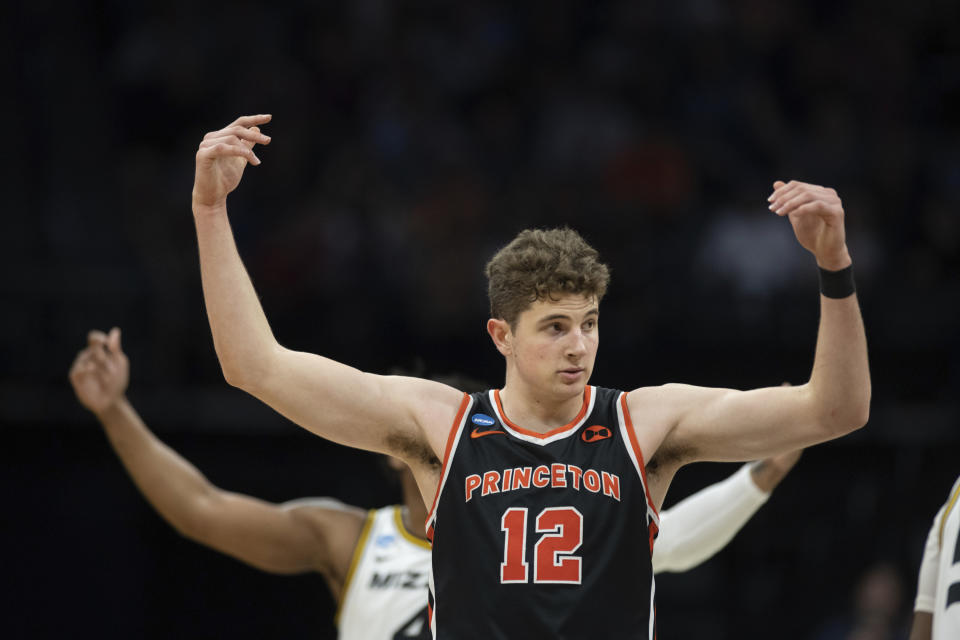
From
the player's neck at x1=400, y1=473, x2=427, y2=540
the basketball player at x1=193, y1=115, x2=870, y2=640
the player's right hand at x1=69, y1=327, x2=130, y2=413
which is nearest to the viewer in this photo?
the basketball player at x1=193, y1=115, x2=870, y2=640

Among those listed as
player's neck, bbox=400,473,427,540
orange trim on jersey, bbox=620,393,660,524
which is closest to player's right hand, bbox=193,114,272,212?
orange trim on jersey, bbox=620,393,660,524

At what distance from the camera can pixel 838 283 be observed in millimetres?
3572

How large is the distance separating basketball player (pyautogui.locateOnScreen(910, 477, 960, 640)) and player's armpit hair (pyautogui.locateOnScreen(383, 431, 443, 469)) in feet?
5.88

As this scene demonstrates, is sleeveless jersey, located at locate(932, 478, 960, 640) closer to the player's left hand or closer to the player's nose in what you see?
the player's left hand

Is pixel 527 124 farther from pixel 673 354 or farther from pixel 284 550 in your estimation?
pixel 284 550

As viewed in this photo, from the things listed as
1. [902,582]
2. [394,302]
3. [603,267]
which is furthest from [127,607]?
[603,267]

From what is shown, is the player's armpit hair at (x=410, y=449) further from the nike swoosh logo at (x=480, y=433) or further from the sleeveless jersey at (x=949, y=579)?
the sleeveless jersey at (x=949, y=579)

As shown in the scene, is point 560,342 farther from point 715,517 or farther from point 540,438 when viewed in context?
point 715,517

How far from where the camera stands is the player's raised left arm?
3.53 metres

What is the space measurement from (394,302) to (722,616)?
3233 mm

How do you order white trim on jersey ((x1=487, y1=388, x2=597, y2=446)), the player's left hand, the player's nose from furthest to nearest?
white trim on jersey ((x1=487, y1=388, x2=597, y2=446)), the player's nose, the player's left hand

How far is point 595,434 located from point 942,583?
137 centimetres

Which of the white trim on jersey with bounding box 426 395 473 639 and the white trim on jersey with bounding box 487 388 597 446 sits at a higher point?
the white trim on jersey with bounding box 487 388 597 446

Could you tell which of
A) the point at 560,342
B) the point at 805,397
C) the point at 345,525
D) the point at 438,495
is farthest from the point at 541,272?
the point at 345,525
